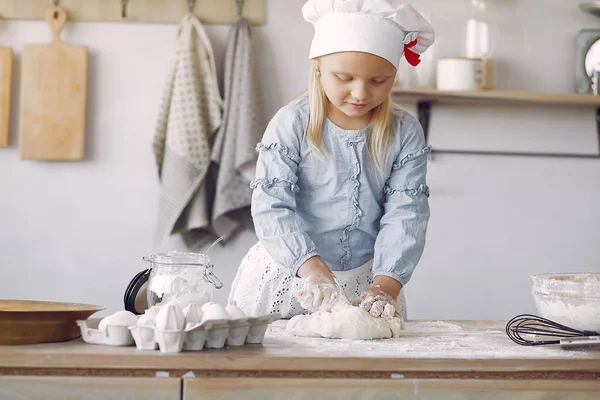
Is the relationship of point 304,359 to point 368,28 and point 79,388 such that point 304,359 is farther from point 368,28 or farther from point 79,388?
point 368,28

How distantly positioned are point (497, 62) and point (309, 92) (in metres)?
1.31

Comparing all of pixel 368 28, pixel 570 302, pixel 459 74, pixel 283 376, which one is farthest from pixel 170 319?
pixel 459 74

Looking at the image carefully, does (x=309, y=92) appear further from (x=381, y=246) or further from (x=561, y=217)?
(x=561, y=217)

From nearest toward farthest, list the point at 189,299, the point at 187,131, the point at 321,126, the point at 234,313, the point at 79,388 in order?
the point at 79,388
the point at 234,313
the point at 189,299
the point at 321,126
the point at 187,131

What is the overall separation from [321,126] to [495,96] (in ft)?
3.88

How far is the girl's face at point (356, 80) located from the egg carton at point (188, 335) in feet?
1.51

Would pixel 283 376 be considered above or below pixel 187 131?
below

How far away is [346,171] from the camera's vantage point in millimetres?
1429

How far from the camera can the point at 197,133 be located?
7.83 ft

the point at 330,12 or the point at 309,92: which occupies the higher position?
the point at 330,12

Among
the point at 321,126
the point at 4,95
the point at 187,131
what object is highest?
the point at 4,95

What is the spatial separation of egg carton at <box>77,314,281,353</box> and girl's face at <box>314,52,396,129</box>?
460 mm

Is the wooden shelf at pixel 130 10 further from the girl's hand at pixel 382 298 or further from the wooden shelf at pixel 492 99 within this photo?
the girl's hand at pixel 382 298

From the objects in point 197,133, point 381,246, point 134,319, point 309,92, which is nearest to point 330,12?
point 309,92
